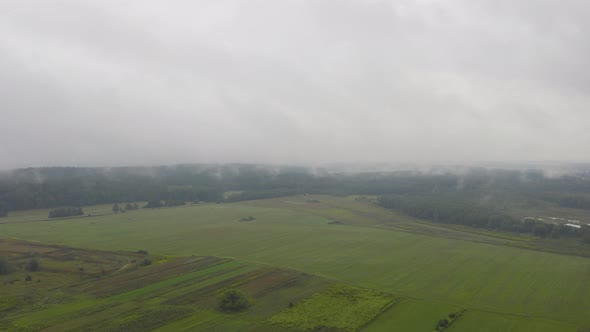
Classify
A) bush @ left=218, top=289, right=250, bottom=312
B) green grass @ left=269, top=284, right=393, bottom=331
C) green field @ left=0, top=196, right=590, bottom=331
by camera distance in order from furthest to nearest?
bush @ left=218, top=289, right=250, bottom=312, green field @ left=0, top=196, right=590, bottom=331, green grass @ left=269, top=284, right=393, bottom=331

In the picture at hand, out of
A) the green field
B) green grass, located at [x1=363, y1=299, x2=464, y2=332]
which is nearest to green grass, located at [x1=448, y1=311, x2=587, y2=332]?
the green field

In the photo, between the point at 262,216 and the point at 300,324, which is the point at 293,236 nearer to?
the point at 262,216

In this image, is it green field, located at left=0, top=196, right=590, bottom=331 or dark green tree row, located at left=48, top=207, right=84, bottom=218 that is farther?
dark green tree row, located at left=48, top=207, right=84, bottom=218

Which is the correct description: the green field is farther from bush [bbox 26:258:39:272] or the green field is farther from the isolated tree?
bush [bbox 26:258:39:272]

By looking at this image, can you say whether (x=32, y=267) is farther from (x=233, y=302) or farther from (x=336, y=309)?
(x=336, y=309)

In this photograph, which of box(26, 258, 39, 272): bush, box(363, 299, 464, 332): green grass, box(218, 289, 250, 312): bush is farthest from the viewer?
box(26, 258, 39, 272): bush

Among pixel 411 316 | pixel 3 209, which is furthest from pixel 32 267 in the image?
pixel 3 209

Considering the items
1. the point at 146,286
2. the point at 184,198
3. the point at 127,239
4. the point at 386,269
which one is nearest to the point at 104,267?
the point at 146,286
